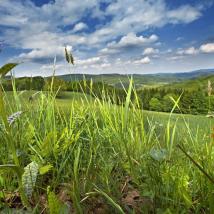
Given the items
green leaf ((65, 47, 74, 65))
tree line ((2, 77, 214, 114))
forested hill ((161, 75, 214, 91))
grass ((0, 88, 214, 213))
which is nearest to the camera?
grass ((0, 88, 214, 213))

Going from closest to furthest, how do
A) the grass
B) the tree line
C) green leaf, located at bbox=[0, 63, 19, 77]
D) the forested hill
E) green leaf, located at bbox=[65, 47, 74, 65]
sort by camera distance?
green leaf, located at bbox=[0, 63, 19, 77]
the grass
green leaf, located at bbox=[65, 47, 74, 65]
the forested hill
the tree line

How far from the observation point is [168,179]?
5.72ft

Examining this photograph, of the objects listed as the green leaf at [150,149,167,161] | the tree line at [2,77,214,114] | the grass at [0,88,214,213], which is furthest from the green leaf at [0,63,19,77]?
the tree line at [2,77,214,114]

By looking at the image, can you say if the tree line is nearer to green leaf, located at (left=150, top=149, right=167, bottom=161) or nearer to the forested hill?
the forested hill

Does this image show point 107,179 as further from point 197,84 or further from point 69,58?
point 197,84

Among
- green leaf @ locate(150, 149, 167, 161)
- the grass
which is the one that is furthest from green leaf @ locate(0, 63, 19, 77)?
green leaf @ locate(150, 149, 167, 161)

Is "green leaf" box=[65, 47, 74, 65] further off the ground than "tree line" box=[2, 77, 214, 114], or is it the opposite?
"green leaf" box=[65, 47, 74, 65]

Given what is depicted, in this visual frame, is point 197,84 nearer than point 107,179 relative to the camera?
No

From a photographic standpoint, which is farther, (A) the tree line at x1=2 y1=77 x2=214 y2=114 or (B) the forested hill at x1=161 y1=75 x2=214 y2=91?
(A) the tree line at x1=2 y1=77 x2=214 y2=114

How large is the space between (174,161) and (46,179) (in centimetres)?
96

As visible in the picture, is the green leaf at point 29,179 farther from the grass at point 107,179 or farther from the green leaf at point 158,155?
the green leaf at point 158,155

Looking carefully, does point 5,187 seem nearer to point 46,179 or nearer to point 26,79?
point 46,179

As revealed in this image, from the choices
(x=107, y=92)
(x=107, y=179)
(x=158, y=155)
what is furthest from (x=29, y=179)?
(x=107, y=92)

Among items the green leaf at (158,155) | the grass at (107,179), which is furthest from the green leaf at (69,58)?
the green leaf at (158,155)
